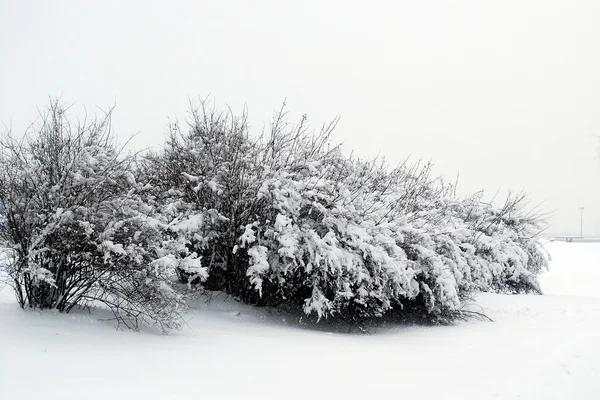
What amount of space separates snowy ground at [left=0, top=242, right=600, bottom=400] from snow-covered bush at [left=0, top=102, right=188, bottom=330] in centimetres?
48

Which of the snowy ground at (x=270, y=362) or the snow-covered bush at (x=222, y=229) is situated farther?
the snow-covered bush at (x=222, y=229)

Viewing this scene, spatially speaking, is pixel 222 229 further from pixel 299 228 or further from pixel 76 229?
pixel 76 229

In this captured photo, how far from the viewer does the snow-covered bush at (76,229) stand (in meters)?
7.06

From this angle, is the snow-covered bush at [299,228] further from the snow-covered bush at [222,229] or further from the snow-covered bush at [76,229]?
the snow-covered bush at [76,229]

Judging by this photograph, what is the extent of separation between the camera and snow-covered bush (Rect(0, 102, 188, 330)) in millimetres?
7059

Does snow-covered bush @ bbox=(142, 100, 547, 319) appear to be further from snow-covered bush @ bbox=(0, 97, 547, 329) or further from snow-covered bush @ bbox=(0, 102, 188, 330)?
snow-covered bush @ bbox=(0, 102, 188, 330)

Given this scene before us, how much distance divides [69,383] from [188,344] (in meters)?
2.28

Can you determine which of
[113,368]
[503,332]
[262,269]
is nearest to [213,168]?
[262,269]

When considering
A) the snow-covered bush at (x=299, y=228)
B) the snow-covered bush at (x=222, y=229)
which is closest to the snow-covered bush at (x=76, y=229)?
the snow-covered bush at (x=222, y=229)

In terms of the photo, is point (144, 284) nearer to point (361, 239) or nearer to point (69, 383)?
point (69, 383)

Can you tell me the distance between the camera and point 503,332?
32.3 feet

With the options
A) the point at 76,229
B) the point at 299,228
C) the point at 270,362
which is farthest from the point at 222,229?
the point at 270,362

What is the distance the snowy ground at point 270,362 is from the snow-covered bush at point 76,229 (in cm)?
48

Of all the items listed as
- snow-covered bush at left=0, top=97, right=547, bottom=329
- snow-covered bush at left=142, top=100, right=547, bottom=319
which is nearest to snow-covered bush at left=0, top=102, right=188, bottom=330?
snow-covered bush at left=0, top=97, right=547, bottom=329
